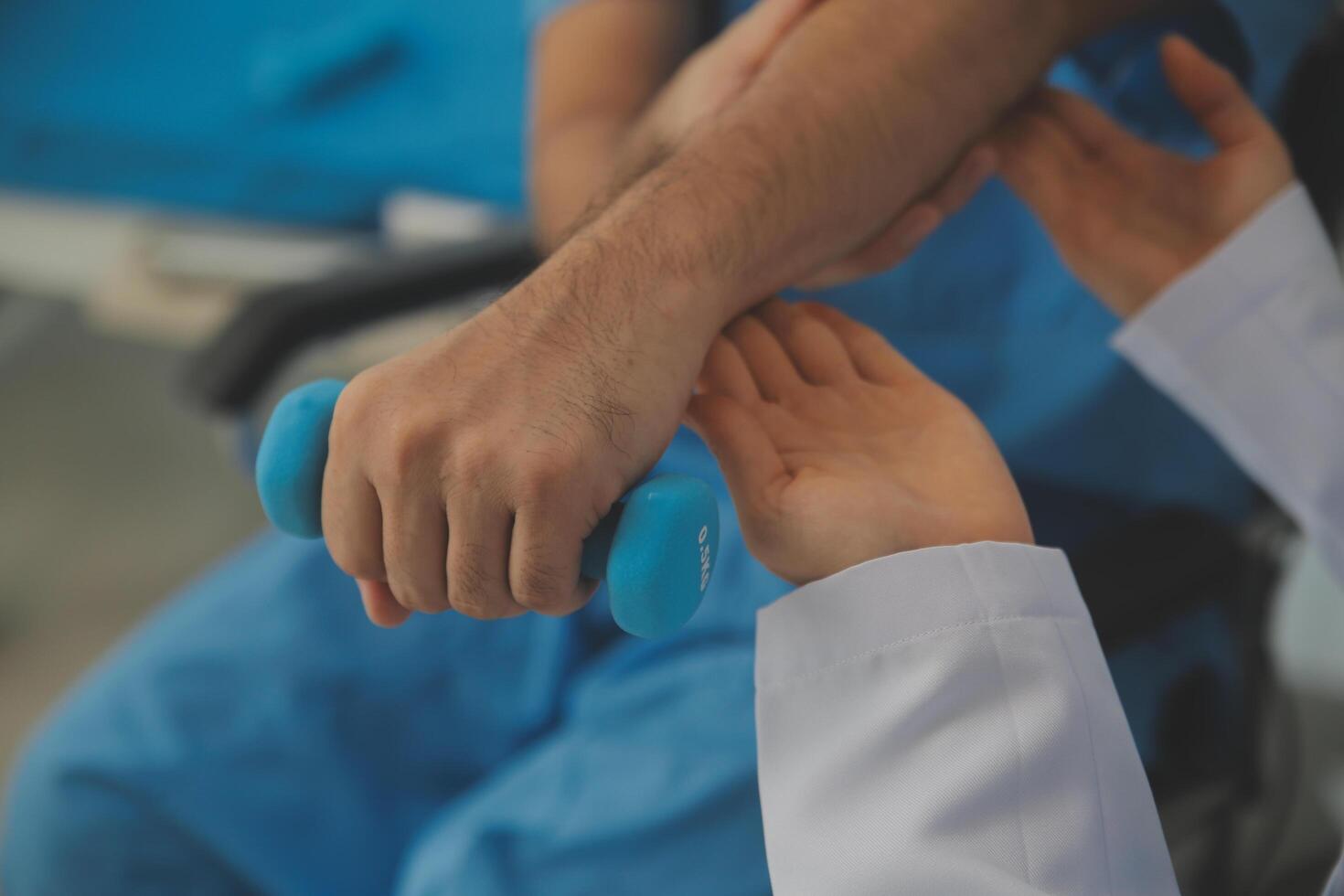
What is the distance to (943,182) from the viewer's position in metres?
0.64

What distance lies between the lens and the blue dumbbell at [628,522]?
1.25 ft

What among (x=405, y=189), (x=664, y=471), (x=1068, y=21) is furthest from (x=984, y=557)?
(x=405, y=189)

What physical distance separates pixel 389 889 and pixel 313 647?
15 cm

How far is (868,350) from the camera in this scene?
0.51m

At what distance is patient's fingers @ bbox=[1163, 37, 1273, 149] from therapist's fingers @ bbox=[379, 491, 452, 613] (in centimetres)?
47

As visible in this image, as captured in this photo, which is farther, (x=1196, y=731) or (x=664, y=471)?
(x=1196, y=731)

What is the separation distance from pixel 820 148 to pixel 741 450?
204 millimetres

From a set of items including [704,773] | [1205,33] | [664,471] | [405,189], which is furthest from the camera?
[405,189]

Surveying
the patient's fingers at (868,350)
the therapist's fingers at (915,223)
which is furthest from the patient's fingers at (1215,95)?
the patient's fingers at (868,350)

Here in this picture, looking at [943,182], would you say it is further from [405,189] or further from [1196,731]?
[405,189]

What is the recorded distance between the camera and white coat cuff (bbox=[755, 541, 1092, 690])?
1.45 feet

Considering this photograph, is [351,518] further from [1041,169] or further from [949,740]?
[1041,169]

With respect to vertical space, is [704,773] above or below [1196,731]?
above

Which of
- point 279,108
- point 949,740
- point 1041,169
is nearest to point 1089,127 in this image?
point 1041,169
